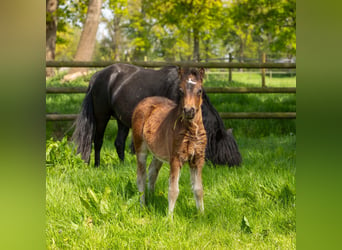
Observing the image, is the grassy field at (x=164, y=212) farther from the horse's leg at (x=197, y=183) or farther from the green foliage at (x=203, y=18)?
the green foliage at (x=203, y=18)

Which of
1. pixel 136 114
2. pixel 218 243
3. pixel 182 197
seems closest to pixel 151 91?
pixel 136 114

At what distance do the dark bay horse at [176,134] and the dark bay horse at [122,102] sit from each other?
1.71m

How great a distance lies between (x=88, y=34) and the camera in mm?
13414

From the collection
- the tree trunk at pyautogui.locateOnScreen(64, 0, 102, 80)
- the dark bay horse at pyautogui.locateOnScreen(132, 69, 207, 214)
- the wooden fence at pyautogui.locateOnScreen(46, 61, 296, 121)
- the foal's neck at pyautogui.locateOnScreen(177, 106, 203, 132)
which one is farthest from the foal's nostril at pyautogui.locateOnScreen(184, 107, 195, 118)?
the tree trunk at pyautogui.locateOnScreen(64, 0, 102, 80)

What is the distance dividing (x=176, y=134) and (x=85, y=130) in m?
3.10

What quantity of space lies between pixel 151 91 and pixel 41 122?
4908 millimetres

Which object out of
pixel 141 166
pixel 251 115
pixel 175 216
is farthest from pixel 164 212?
pixel 251 115

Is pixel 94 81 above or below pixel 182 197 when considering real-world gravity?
above

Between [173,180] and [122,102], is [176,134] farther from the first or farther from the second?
[122,102]

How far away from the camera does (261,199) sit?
3225mm

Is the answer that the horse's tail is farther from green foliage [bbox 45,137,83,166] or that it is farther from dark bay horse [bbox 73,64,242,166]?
green foliage [bbox 45,137,83,166]

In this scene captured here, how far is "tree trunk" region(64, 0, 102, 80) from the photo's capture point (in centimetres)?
1272

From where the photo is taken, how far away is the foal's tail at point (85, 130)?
18.1ft

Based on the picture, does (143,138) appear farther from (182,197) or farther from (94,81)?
(94,81)
